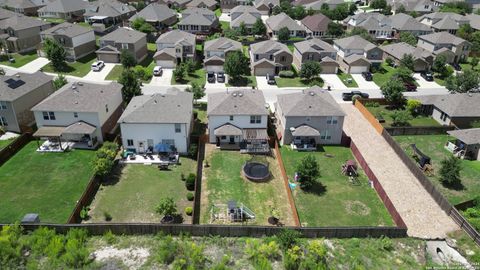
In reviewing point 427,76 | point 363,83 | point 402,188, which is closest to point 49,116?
point 402,188

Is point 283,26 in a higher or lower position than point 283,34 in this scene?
higher

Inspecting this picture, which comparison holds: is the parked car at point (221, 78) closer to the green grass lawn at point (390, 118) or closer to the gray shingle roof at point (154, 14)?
the green grass lawn at point (390, 118)

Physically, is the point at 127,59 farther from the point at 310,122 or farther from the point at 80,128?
the point at 310,122

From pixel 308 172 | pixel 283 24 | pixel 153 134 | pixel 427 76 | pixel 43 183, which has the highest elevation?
pixel 283 24

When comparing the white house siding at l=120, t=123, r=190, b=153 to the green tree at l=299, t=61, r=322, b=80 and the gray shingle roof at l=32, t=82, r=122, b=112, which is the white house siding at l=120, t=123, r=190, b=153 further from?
the green tree at l=299, t=61, r=322, b=80

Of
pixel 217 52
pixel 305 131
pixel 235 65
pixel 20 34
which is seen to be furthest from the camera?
pixel 20 34

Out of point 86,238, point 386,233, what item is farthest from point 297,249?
point 86,238

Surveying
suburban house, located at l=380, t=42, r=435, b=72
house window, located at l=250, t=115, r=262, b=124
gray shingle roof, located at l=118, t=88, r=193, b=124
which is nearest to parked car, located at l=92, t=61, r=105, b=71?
gray shingle roof, located at l=118, t=88, r=193, b=124
